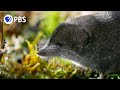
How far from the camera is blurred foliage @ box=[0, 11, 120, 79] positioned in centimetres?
285

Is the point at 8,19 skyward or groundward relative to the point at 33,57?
skyward

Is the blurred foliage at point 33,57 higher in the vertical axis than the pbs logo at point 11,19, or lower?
lower

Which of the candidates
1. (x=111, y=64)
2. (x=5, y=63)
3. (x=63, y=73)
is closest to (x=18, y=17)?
(x=5, y=63)

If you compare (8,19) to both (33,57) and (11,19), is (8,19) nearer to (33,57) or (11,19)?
(11,19)

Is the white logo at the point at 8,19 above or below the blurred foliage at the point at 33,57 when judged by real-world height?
above

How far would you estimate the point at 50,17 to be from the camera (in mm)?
2855

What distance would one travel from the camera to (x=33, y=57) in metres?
2.86

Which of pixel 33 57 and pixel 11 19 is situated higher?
pixel 11 19

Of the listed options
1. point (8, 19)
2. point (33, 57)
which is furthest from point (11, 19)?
point (33, 57)

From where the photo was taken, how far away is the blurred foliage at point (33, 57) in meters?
2.85

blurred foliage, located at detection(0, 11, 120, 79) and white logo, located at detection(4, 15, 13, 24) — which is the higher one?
white logo, located at detection(4, 15, 13, 24)

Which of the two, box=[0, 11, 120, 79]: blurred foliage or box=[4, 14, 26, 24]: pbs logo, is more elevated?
box=[4, 14, 26, 24]: pbs logo
